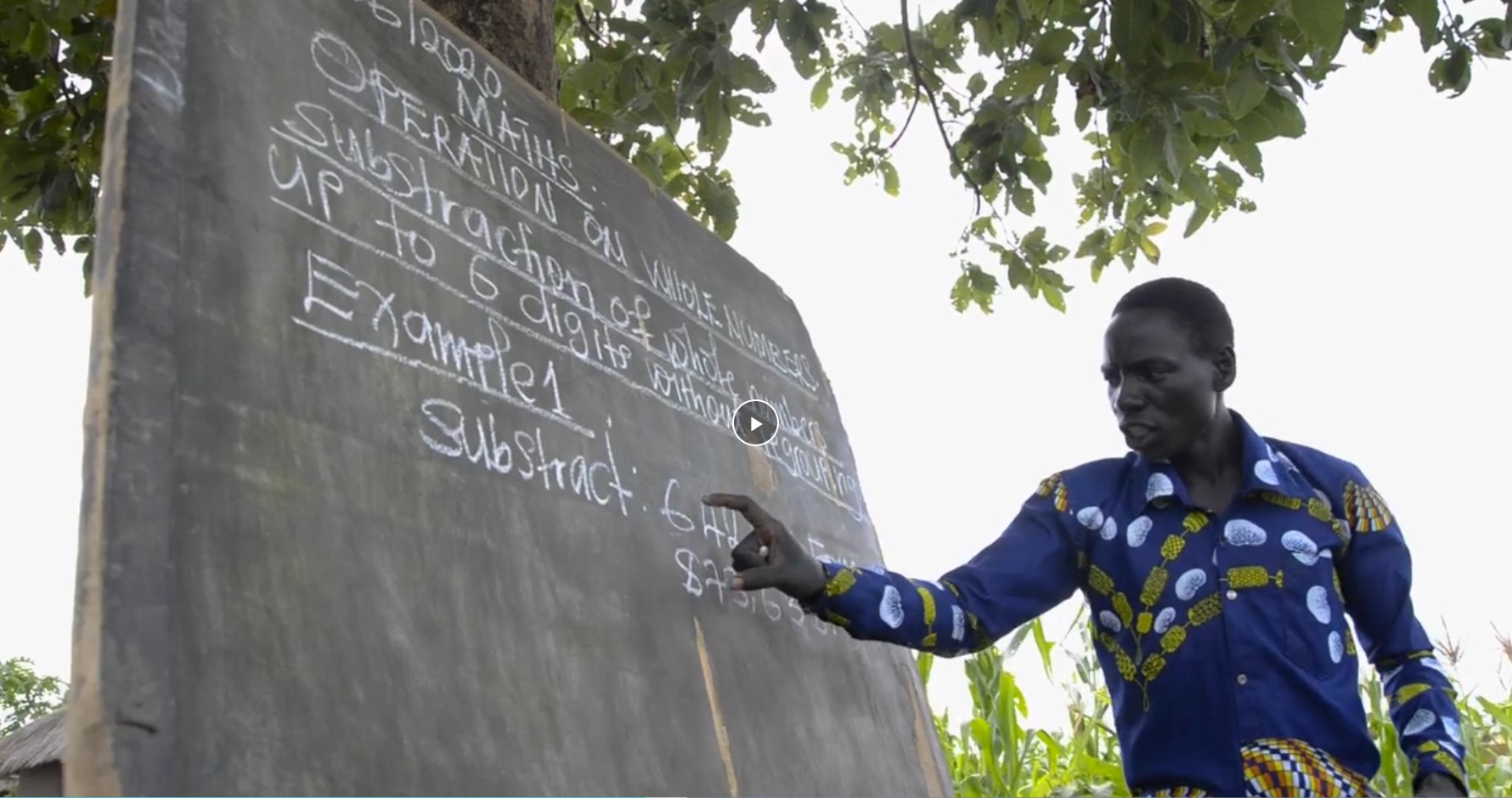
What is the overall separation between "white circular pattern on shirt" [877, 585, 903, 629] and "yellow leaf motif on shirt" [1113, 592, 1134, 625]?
34cm

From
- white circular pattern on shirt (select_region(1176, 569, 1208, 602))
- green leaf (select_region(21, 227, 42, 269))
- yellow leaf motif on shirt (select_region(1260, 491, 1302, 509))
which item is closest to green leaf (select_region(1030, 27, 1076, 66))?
yellow leaf motif on shirt (select_region(1260, 491, 1302, 509))

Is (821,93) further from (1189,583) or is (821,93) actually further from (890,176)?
(1189,583)

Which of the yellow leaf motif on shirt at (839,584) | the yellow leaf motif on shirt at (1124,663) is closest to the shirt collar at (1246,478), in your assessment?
the yellow leaf motif on shirt at (1124,663)

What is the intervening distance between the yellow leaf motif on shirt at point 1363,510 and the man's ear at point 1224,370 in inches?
9.1

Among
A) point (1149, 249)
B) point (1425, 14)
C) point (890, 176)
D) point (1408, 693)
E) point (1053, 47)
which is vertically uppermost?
point (890, 176)

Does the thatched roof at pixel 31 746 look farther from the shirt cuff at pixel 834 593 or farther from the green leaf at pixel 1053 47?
the shirt cuff at pixel 834 593

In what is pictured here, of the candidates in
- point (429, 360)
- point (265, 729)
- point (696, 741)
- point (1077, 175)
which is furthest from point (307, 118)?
point (1077, 175)

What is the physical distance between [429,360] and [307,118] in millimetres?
361

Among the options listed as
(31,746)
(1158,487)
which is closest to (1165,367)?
(1158,487)

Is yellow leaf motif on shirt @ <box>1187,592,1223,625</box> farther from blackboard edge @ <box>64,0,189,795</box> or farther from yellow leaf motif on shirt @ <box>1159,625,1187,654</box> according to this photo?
blackboard edge @ <box>64,0,189,795</box>

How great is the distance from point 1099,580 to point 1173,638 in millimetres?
163

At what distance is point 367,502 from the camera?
1516 mm

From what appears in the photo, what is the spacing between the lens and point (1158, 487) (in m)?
1.98

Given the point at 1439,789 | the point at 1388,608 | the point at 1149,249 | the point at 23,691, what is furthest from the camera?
the point at 23,691
